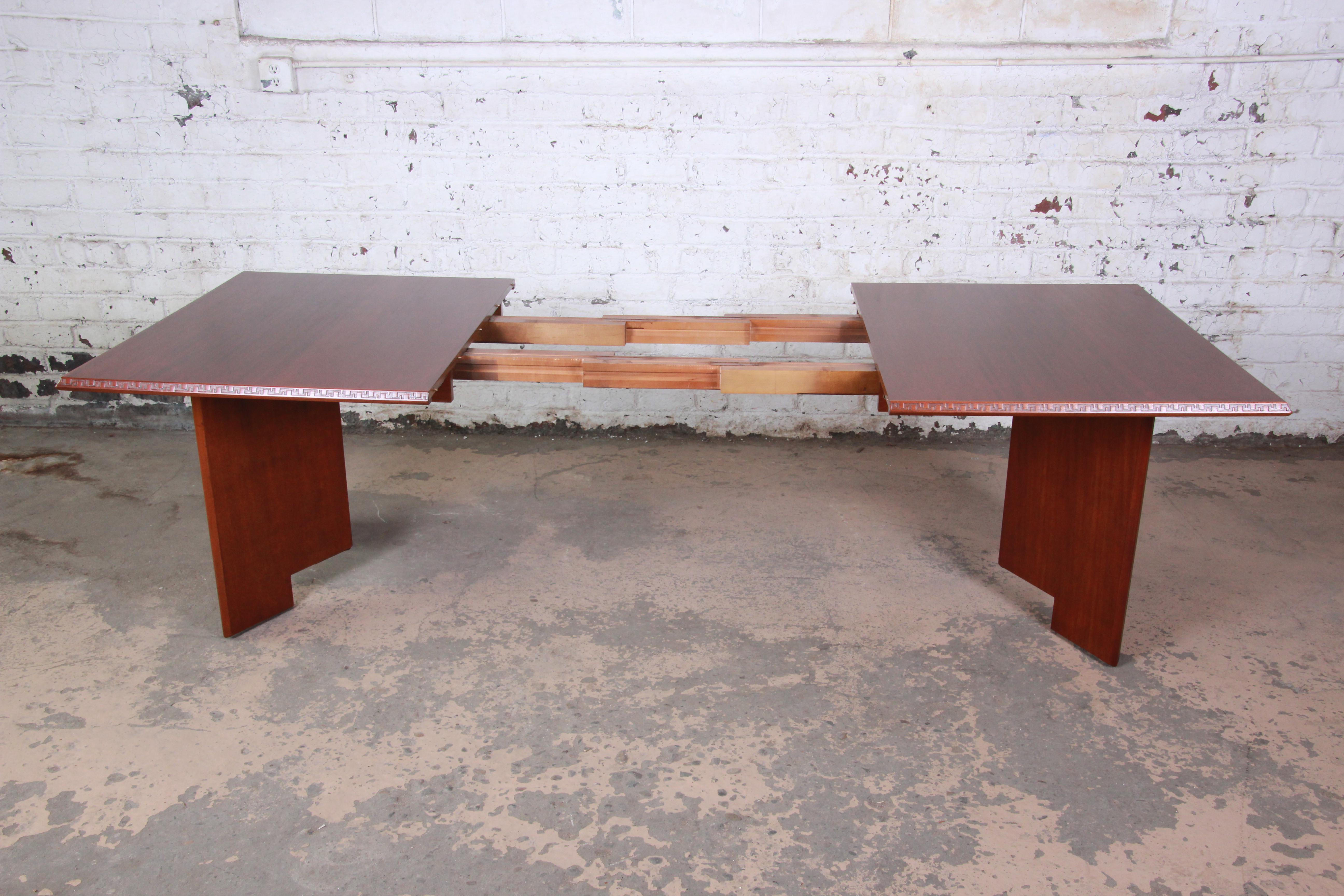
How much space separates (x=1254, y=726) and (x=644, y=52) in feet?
8.65

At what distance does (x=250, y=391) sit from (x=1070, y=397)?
5.30 ft

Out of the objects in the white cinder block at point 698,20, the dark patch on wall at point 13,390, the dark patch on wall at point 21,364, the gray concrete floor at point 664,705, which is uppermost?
the white cinder block at point 698,20

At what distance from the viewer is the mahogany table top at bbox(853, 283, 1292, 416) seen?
65.9 inches

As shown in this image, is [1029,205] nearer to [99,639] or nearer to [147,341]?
[147,341]

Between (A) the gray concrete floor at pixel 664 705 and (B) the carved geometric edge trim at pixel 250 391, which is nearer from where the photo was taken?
(A) the gray concrete floor at pixel 664 705

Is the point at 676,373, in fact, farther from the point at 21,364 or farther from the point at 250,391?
the point at 21,364

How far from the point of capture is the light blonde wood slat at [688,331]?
2.39 meters

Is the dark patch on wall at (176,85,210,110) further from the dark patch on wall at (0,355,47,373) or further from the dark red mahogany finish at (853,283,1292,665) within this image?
the dark red mahogany finish at (853,283,1292,665)

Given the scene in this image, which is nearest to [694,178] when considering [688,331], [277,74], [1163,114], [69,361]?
[688,331]

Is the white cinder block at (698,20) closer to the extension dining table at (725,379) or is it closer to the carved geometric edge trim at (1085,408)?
the extension dining table at (725,379)

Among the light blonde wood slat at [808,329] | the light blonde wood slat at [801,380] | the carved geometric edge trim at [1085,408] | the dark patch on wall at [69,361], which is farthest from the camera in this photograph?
the dark patch on wall at [69,361]

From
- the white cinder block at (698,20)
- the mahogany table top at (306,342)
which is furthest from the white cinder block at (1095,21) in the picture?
the mahogany table top at (306,342)

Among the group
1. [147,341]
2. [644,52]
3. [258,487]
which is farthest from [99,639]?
[644,52]

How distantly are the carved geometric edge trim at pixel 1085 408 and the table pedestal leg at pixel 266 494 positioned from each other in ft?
4.66
